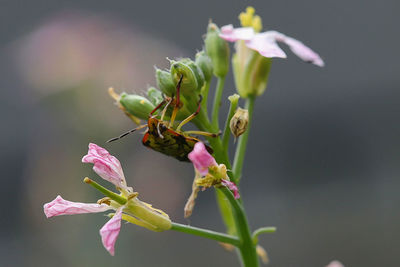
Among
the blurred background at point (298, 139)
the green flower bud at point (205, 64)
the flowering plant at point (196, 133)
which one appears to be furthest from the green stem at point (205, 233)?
the blurred background at point (298, 139)

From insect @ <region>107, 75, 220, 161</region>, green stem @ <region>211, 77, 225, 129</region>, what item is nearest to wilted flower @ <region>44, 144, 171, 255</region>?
insect @ <region>107, 75, 220, 161</region>

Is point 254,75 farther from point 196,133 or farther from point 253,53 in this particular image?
point 196,133

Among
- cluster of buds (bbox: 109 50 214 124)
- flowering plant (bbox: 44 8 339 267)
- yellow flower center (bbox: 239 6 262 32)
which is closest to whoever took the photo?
flowering plant (bbox: 44 8 339 267)

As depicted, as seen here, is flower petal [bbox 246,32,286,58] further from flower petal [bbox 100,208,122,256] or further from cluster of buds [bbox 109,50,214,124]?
flower petal [bbox 100,208,122,256]

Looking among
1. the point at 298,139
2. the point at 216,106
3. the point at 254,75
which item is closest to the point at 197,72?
the point at 216,106

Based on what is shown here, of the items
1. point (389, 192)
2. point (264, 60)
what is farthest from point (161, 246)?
point (264, 60)

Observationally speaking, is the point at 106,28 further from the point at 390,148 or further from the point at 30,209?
the point at 390,148
